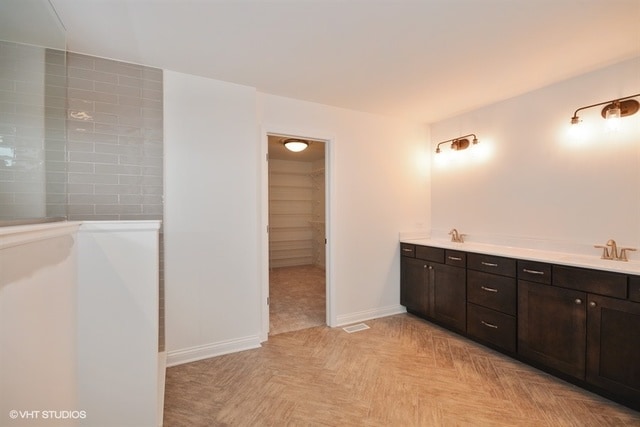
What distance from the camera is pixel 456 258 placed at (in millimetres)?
2969

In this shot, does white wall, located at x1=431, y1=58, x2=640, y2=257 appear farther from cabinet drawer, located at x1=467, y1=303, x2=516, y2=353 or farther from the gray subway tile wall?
the gray subway tile wall

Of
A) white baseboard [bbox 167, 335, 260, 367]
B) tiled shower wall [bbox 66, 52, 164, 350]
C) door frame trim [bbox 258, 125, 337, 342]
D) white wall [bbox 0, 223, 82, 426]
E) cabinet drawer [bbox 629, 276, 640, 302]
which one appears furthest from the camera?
door frame trim [bbox 258, 125, 337, 342]

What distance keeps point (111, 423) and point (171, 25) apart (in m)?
2.37

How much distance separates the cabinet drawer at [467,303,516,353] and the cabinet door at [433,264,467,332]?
76 millimetres

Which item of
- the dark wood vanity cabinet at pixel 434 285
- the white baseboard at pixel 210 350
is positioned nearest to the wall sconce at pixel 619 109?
the dark wood vanity cabinet at pixel 434 285

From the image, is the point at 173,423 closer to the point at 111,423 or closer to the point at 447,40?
the point at 111,423

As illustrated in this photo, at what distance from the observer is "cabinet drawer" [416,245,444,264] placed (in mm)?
3141

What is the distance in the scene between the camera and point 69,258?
1.34 meters

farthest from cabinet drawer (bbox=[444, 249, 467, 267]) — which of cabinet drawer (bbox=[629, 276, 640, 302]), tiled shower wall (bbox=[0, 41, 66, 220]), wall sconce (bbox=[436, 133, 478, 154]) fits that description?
tiled shower wall (bbox=[0, 41, 66, 220])

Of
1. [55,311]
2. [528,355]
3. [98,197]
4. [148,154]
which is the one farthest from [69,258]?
[528,355]

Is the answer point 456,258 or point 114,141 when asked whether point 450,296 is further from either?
point 114,141

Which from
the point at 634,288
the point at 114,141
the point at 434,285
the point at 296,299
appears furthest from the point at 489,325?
the point at 114,141

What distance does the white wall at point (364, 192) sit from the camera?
3156 mm

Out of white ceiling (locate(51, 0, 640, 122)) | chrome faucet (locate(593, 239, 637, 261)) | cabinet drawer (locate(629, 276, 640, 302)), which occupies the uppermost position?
white ceiling (locate(51, 0, 640, 122))
